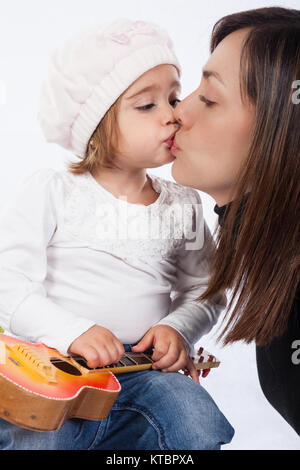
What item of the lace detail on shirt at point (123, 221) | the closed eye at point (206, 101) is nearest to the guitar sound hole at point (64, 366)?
the lace detail on shirt at point (123, 221)

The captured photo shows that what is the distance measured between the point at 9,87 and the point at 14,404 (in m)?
1.13

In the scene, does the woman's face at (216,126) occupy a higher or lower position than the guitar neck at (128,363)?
higher

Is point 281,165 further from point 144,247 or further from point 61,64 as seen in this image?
point 61,64

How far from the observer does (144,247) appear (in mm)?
1103

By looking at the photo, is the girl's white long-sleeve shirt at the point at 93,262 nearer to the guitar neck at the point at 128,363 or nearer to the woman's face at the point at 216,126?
the guitar neck at the point at 128,363

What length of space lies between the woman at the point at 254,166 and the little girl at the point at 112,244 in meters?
0.09

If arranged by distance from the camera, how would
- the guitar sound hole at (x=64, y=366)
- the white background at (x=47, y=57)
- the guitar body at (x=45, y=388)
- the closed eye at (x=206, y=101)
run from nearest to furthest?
the guitar body at (x=45, y=388) < the guitar sound hole at (x=64, y=366) < the closed eye at (x=206, y=101) < the white background at (x=47, y=57)

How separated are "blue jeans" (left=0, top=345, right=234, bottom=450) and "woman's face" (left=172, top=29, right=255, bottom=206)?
0.36m

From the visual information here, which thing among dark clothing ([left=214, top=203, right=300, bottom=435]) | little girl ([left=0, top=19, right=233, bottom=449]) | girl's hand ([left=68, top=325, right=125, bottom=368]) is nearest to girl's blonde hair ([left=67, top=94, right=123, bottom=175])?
little girl ([left=0, top=19, right=233, bottom=449])

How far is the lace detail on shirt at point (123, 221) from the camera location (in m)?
1.06

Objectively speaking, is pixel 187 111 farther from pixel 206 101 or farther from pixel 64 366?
pixel 64 366

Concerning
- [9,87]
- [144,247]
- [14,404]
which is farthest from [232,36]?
[9,87]
